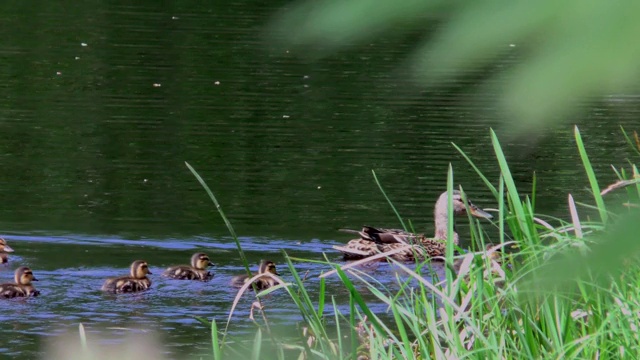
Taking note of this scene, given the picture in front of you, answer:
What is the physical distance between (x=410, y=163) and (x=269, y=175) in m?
1.28

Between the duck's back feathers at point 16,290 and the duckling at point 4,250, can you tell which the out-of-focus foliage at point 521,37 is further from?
the duckling at point 4,250

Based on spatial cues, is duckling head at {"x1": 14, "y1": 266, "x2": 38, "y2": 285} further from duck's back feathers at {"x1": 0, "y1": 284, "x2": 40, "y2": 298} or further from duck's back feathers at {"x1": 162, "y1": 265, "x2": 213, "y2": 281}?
duck's back feathers at {"x1": 162, "y1": 265, "x2": 213, "y2": 281}

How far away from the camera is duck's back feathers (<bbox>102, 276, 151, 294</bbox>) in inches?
271

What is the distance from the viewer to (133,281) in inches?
274

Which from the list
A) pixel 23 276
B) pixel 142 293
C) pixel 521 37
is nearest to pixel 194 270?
pixel 142 293

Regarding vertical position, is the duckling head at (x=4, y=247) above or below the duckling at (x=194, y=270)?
above

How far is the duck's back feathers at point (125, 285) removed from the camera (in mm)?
6883

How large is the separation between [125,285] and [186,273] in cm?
44

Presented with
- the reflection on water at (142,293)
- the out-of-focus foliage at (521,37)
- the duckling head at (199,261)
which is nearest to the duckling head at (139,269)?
the reflection on water at (142,293)

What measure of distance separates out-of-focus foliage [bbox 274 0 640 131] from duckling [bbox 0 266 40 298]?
Result: 6.52m

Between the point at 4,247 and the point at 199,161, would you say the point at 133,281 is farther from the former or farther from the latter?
the point at 199,161

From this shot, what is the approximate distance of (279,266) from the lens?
25.5 ft

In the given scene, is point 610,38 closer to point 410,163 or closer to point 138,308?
point 138,308

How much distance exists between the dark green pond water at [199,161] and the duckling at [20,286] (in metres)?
0.06
